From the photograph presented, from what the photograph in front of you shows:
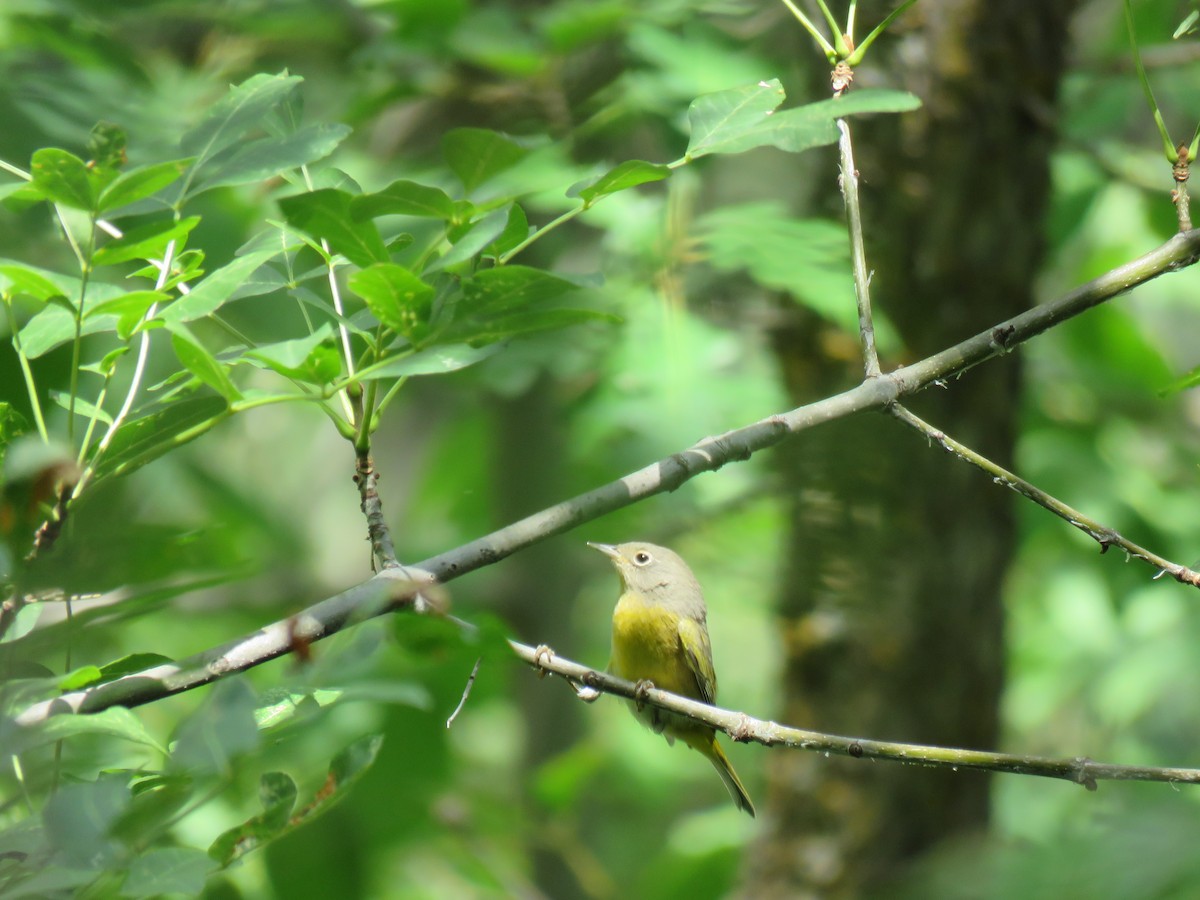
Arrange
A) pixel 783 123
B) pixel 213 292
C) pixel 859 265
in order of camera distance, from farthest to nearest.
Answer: pixel 859 265
pixel 783 123
pixel 213 292

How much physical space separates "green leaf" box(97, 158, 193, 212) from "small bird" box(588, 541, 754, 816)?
88.2 inches

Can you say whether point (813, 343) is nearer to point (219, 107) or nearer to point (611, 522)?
point (611, 522)

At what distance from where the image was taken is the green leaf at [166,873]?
102 centimetres

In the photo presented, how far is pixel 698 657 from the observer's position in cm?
334

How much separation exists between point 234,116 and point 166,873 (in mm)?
885

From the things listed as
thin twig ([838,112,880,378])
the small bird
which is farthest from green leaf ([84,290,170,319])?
the small bird

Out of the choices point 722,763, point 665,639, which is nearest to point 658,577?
point 665,639

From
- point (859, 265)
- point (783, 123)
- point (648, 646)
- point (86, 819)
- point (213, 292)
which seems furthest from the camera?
point (648, 646)

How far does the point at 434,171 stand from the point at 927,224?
5.54 ft

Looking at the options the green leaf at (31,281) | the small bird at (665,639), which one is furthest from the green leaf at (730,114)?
the small bird at (665,639)

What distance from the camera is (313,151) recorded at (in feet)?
4.58

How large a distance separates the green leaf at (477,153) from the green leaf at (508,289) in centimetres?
21

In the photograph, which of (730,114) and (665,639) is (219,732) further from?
(665,639)

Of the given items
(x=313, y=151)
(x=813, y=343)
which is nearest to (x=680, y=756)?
(x=813, y=343)
